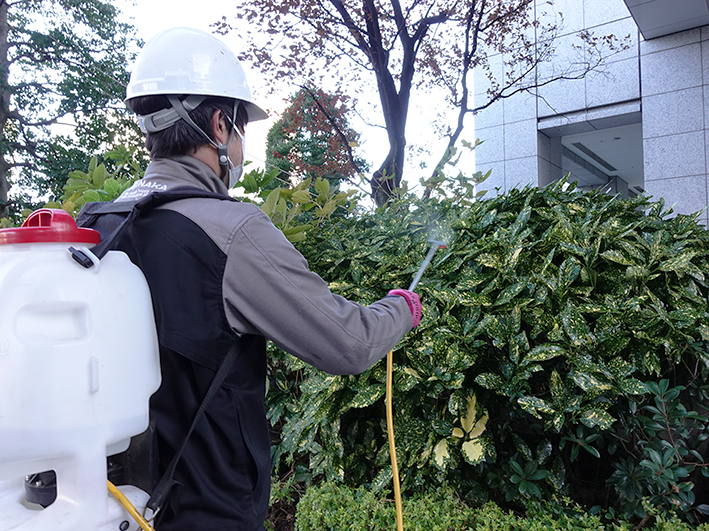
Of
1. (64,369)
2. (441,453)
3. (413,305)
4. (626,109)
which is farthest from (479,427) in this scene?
(626,109)

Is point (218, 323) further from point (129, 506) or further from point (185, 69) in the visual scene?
point (185, 69)

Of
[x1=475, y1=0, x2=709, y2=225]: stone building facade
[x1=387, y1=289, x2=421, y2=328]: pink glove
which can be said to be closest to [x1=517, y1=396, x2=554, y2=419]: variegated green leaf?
[x1=387, y1=289, x2=421, y2=328]: pink glove

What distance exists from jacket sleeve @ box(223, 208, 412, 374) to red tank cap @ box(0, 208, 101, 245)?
0.30m

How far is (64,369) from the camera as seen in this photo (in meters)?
0.86

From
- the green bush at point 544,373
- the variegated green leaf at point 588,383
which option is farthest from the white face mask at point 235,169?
the variegated green leaf at point 588,383

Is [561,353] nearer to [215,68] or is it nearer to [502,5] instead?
[215,68]

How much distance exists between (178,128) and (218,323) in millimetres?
572

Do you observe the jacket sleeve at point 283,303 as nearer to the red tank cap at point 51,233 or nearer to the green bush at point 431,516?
the red tank cap at point 51,233

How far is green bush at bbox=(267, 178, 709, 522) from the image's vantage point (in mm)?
1879

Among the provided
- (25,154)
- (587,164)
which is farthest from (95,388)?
(25,154)

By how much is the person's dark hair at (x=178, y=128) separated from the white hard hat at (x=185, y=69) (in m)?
0.03

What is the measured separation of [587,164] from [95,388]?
15.5m

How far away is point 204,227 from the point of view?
1.13 m

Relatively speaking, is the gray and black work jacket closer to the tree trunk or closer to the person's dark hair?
the person's dark hair
